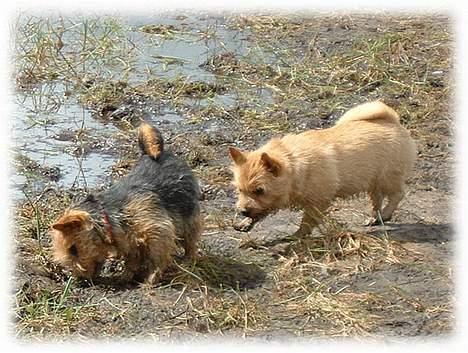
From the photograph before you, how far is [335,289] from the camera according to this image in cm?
674

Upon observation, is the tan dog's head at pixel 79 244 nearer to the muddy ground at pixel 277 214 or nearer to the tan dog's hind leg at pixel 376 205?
the muddy ground at pixel 277 214

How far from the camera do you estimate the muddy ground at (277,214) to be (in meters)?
6.30

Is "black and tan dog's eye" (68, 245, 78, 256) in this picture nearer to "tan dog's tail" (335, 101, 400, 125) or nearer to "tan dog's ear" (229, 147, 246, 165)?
"tan dog's ear" (229, 147, 246, 165)

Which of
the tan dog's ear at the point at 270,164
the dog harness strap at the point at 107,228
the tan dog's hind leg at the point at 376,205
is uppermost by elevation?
the tan dog's ear at the point at 270,164

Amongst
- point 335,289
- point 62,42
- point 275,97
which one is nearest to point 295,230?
point 335,289

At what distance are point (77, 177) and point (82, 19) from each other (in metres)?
3.79

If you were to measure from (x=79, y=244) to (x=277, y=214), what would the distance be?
2.06 m

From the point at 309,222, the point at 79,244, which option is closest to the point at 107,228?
the point at 79,244

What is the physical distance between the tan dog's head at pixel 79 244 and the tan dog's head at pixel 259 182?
118cm

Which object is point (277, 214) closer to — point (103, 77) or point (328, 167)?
point (328, 167)

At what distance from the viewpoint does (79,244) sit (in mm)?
6664

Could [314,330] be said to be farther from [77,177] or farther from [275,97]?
[275,97]

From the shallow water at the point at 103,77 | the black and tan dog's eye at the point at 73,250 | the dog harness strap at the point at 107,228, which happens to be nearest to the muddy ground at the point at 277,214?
the shallow water at the point at 103,77

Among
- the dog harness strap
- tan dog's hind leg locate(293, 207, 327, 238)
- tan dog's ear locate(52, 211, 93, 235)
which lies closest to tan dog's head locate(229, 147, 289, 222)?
tan dog's hind leg locate(293, 207, 327, 238)
